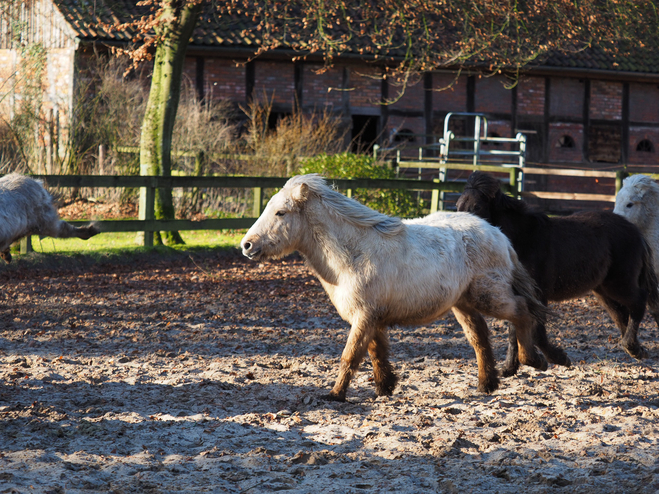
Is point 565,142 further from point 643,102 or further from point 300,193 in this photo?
point 300,193

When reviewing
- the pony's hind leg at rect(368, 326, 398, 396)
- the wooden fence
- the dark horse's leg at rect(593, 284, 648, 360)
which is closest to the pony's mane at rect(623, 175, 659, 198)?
the dark horse's leg at rect(593, 284, 648, 360)

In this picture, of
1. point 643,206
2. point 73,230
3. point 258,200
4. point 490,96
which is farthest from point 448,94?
point 73,230

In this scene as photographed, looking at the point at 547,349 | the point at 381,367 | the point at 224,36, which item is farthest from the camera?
the point at 224,36

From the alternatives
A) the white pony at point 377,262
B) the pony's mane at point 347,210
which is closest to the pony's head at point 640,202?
the white pony at point 377,262

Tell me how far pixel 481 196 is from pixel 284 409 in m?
2.40

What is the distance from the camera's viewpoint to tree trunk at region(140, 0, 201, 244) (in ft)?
39.0

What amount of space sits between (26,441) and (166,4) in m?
9.05

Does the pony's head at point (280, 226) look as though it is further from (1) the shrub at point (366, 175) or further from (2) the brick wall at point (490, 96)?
(2) the brick wall at point (490, 96)

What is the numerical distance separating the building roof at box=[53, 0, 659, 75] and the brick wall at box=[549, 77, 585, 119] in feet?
2.91

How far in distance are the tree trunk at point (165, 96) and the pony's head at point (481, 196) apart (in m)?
7.25

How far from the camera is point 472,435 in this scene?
452cm

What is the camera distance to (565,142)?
2473 cm

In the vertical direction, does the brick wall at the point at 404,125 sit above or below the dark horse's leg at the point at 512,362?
above

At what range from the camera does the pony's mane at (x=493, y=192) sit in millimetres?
6055
